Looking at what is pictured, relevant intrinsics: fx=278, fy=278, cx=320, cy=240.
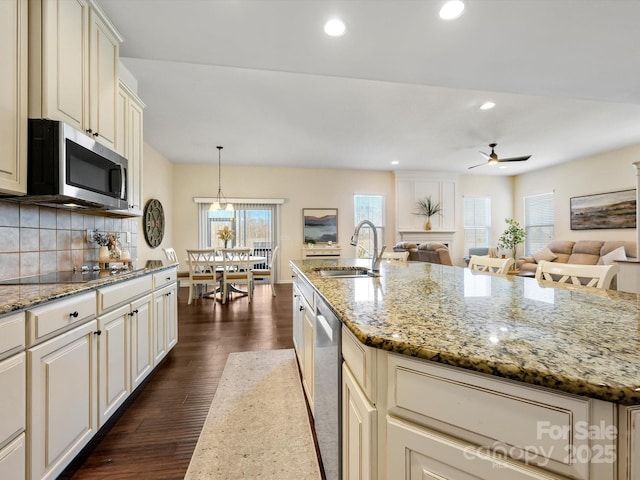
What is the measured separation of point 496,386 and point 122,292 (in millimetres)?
1875

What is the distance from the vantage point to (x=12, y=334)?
98 centimetres

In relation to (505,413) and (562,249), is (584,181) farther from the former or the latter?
(505,413)

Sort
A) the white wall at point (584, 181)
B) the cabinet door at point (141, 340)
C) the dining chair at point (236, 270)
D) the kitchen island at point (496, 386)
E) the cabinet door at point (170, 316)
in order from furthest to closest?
the white wall at point (584, 181), the dining chair at point (236, 270), the cabinet door at point (170, 316), the cabinet door at point (141, 340), the kitchen island at point (496, 386)

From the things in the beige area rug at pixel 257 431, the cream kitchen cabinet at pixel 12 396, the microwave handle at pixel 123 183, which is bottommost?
the beige area rug at pixel 257 431

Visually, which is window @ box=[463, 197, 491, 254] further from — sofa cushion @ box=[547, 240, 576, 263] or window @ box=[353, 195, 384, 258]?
window @ box=[353, 195, 384, 258]

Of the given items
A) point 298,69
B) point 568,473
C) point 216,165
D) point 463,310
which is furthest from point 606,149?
point 216,165

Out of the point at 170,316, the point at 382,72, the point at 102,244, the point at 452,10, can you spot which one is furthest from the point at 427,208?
the point at 102,244

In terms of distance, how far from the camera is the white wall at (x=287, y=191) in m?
6.33

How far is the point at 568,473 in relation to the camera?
0.50 m

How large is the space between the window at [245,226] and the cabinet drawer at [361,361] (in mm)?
5757

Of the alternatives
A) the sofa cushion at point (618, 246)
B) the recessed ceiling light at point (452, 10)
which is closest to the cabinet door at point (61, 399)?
the recessed ceiling light at point (452, 10)

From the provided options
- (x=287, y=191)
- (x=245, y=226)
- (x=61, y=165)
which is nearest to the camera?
(x=61, y=165)

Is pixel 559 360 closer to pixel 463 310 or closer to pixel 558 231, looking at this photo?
pixel 463 310

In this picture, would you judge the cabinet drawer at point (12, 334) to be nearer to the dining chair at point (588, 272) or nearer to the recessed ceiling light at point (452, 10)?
the dining chair at point (588, 272)
